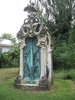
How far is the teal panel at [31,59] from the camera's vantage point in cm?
909

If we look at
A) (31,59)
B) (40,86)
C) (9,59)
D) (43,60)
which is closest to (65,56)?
(9,59)

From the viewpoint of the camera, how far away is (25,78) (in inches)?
362

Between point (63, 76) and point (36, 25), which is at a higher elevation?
point (36, 25)

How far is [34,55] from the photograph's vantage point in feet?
30.1

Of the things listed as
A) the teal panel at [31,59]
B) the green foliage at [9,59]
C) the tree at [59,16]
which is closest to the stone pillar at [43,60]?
the teal panel at [31,59]

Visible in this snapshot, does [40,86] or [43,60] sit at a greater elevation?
[43,60]

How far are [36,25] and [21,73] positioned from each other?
1990mm

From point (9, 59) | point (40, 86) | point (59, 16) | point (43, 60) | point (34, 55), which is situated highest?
point (59, 16)

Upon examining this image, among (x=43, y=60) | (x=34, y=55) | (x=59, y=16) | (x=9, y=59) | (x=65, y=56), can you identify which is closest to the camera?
(x=43, y=60)

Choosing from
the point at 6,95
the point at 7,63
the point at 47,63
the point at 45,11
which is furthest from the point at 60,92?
the point at 45,11

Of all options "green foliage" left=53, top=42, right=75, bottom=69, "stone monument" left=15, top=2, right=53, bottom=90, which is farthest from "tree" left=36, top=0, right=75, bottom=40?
"stone monument" left=15, top=2, right=53, bottom=90

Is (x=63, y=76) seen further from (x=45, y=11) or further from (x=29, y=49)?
(x=45, y=11)

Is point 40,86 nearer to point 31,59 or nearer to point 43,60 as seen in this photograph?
point 43,60

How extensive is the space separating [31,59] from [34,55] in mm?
204
